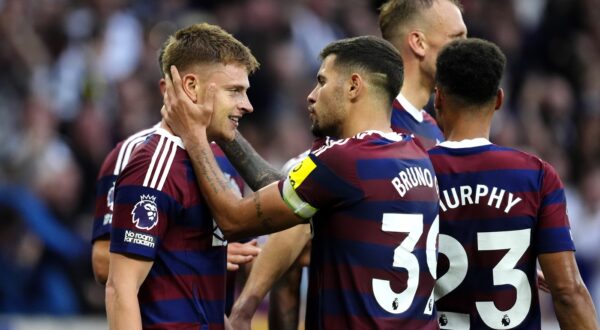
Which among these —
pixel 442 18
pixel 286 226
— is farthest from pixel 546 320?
pixel 286 226

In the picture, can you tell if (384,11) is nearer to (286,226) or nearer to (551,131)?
(286,226)

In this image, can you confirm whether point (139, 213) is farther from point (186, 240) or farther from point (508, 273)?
point (508, 273)

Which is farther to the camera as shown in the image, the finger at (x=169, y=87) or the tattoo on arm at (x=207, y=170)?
the finger at (x=169, y=87)

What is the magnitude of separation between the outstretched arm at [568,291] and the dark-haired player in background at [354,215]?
570 millimetres

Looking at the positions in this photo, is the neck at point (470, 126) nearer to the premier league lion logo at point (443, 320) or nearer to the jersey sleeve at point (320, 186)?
the jersey sleeve at point (320, 186)

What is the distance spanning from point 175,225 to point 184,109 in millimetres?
545

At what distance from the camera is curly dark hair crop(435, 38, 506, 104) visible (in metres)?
5.86

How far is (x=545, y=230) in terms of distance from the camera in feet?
18.6

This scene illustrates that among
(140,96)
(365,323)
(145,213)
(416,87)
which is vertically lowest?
(365,323)

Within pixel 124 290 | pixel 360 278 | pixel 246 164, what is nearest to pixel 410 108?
pixel 246 164

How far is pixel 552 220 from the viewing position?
5684 millimetres

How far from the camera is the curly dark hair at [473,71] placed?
586cm

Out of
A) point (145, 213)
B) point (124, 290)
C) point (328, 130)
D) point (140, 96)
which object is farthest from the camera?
point (140, 96)

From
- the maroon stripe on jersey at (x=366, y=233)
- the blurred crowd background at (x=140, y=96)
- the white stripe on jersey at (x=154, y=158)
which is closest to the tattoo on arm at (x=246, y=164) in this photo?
the white stripe on jersey at (x=154, y=158)
